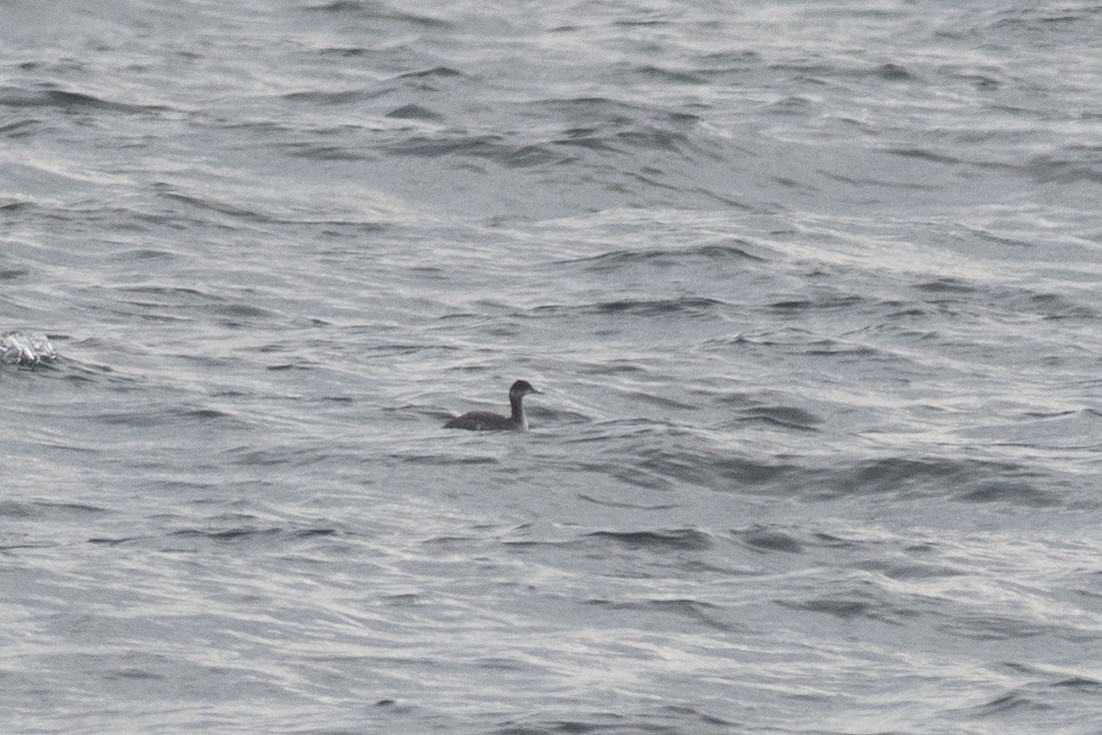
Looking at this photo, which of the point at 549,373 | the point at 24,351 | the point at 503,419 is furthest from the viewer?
the point at 549,373

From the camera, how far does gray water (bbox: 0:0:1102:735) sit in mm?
11633

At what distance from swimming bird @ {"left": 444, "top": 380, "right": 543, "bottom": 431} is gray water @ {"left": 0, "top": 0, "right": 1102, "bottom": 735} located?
0.11 meters

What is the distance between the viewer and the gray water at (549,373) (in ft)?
38.2

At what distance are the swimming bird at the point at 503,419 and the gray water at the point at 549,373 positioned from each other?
11 centimetres

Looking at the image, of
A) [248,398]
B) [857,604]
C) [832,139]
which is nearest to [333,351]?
[248,398]

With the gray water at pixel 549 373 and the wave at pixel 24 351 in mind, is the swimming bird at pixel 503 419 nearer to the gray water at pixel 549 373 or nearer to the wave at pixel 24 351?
the gray water at pixel 549 373

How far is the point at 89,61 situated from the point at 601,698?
60.4 feet

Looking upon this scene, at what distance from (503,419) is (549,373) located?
1.90 metres

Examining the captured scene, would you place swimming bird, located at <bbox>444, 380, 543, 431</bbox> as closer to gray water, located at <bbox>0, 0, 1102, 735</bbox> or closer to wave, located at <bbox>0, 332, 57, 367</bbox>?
gray water, located at <bbox>0, 0, 1102, 735</bbox>

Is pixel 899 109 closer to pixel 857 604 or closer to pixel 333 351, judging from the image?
pixel 333 351

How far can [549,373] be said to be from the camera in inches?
693

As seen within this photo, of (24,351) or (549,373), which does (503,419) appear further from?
(24,351)

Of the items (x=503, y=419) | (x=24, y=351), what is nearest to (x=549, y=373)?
(x=503, y=419)

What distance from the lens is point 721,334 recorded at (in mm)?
18609
